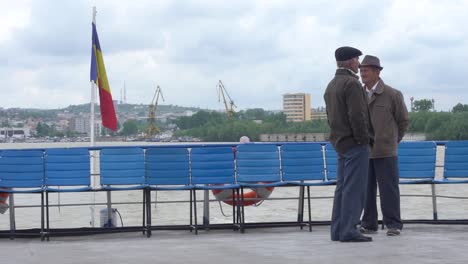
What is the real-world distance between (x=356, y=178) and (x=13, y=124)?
165266mm

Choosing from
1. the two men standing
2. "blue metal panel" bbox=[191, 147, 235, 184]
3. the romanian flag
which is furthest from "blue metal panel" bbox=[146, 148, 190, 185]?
the romanian flag

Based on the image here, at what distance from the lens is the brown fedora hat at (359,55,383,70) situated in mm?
8773

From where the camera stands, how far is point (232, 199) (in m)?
10.1

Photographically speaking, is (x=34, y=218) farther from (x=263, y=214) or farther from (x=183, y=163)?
(x=183, y=163)

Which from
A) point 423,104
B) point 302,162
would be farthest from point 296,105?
point 302,162

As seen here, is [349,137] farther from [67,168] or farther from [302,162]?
[67,168]

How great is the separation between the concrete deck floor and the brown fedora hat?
1.65m

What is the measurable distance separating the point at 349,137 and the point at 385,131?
78 centimetres

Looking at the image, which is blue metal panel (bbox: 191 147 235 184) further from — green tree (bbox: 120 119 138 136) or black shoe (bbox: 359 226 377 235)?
green tree (bbox: 120 119 138 136)

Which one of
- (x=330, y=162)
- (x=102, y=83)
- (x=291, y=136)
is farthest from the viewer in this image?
(x=291, y=136)

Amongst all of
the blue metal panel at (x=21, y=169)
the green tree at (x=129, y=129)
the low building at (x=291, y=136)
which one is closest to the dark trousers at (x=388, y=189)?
the blue metal panel at (x=21, y=169)

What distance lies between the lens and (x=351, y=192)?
8055mm

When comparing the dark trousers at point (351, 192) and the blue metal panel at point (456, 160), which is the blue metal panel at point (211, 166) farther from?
the blue metal panel at point (456, 160)

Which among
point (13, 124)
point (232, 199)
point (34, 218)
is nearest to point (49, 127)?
point (13, 124)
